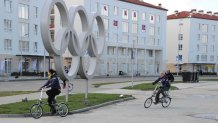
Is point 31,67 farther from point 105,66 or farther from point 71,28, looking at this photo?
point 71,28

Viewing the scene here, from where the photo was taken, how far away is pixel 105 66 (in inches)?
3273

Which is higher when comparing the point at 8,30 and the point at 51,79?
the point at 8,30

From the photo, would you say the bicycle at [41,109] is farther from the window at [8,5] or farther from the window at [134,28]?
the window at [134,28]

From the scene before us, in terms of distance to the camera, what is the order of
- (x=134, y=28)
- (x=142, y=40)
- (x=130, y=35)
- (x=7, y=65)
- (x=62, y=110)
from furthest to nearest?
(x=142, y=40)
(x=134, y=28)
(x=130, y=35)
(x=7, y=65)
(x=62, y=110)

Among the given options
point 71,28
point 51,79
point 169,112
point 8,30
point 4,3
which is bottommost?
point 169,112

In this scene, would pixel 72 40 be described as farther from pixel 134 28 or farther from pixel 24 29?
pixel 134 28

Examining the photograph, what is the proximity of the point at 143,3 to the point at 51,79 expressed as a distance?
3231 inches

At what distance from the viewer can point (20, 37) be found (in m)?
68.3

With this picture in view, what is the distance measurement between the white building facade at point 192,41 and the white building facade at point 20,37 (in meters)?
43.8

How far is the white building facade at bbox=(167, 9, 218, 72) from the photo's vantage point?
355ft

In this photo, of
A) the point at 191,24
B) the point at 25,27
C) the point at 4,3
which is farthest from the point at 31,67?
the point at 191,24

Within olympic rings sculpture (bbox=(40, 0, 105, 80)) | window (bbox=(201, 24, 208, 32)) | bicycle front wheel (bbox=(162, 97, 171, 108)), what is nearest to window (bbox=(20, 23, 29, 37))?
olympic rings sculpture (bbox=(40, 0, 105, 80))

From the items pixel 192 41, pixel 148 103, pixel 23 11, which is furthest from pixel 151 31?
pixel 148 103

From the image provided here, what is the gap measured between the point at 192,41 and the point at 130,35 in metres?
25.4
